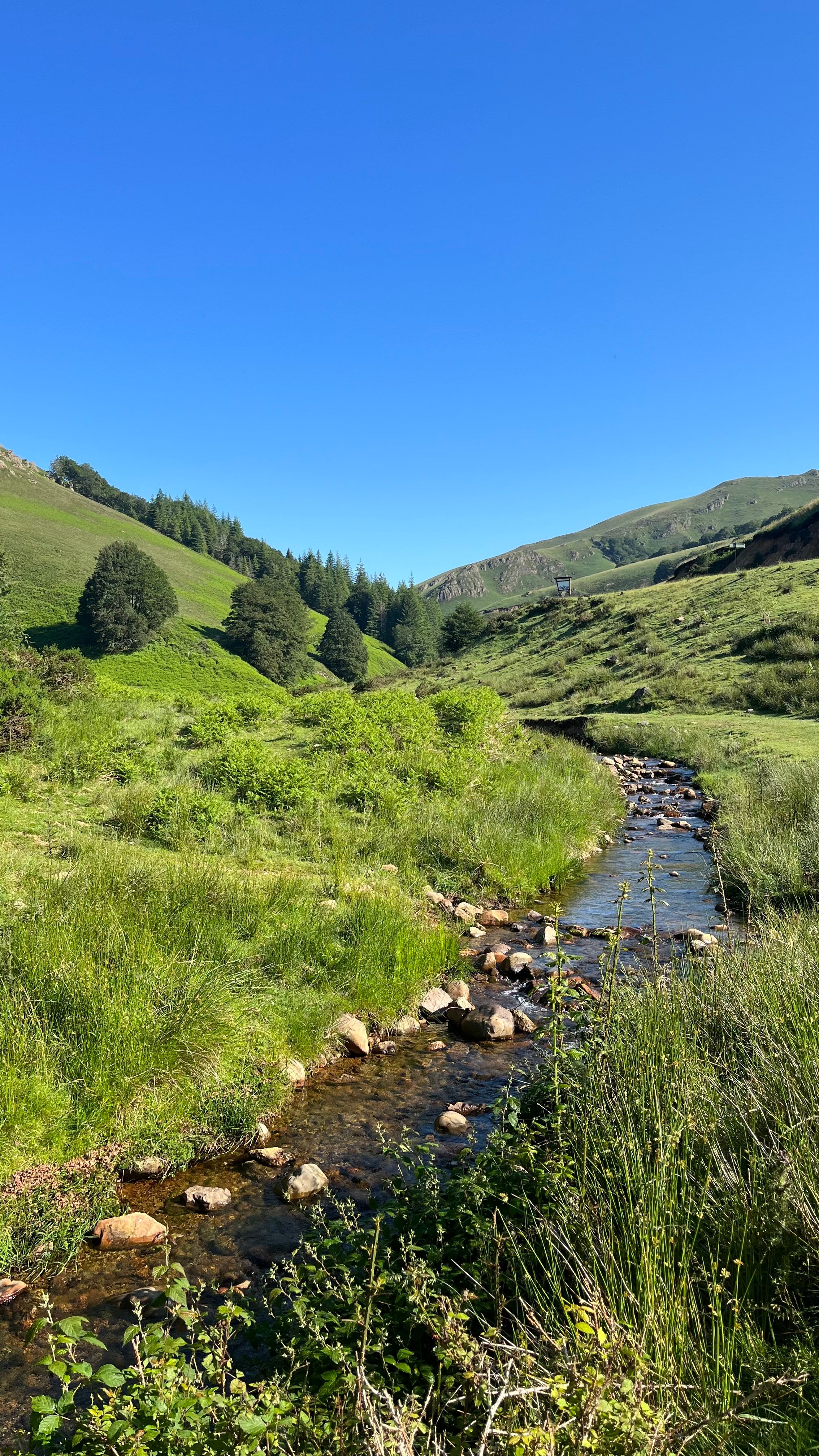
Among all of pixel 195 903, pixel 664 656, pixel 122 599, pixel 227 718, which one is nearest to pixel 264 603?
pixel 122 599

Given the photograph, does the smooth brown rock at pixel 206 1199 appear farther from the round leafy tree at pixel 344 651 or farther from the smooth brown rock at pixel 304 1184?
the round leafy tree at pixel 344 651

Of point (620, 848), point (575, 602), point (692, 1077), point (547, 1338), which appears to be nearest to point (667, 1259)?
point (547, 1338)

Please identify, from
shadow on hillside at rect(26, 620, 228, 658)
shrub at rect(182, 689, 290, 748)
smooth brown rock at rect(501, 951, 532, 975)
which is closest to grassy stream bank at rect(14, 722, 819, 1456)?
smooth brown rock at rect(501, 951, 532, 975)

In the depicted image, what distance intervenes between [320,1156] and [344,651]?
82052 mm

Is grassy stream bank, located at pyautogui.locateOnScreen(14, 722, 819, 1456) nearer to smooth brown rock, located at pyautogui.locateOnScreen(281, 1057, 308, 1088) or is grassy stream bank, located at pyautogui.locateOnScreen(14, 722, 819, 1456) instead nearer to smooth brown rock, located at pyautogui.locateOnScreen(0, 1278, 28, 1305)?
smooth brown rock, located at pyautogui.locateOnScreen(0, 1278, 28, 1305)

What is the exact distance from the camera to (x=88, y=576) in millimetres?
68625

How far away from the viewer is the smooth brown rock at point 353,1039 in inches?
273

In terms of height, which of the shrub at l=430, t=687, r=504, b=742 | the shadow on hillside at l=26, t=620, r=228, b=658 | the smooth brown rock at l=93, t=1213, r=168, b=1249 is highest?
the shadow on hillside at l=26, t=620, r=228, b=658

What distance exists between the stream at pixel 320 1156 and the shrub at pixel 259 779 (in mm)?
4943

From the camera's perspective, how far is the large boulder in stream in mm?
7258

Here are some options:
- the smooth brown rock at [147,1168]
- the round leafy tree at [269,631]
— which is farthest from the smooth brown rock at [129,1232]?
the round leafy tree at [269,631]

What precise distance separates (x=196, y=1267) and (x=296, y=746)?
15051 millimetres

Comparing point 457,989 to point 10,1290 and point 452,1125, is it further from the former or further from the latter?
point 10,1290

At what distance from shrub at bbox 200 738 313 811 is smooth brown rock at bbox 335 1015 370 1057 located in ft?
21.2
